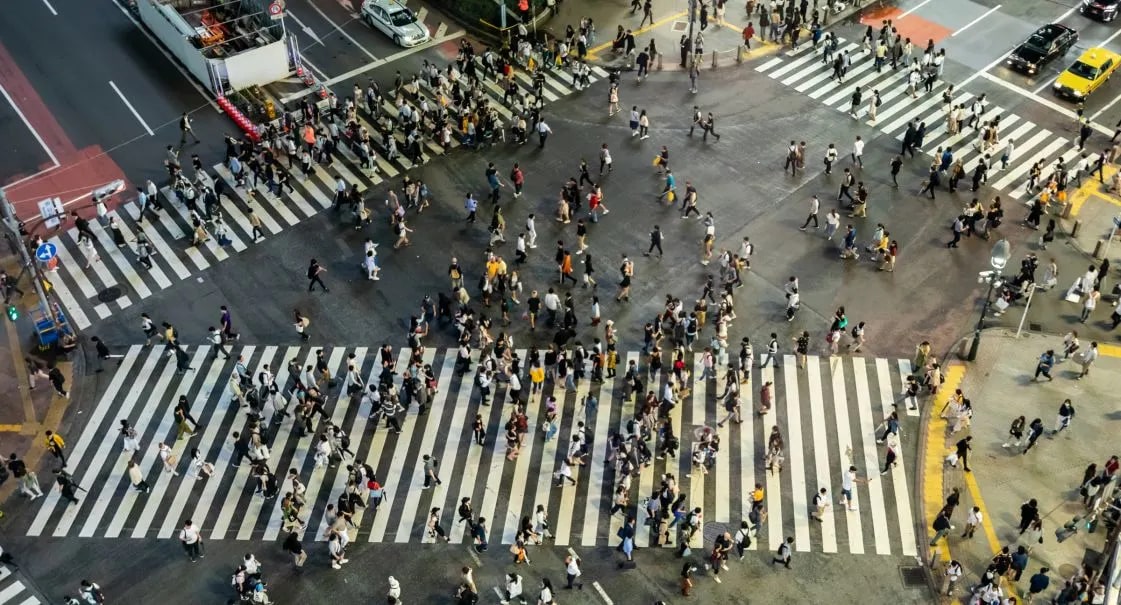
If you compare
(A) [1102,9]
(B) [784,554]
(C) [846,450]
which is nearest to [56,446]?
(B) [784,554]

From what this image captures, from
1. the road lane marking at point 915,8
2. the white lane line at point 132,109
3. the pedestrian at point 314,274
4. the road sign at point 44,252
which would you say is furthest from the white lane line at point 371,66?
the road lane marking at point 915,8

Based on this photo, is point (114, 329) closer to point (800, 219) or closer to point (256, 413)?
point (256, 413)

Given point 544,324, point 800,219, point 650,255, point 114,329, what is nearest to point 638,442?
point 544,324

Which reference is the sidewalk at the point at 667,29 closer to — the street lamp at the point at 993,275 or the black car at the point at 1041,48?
the black car at the point at 1041,48

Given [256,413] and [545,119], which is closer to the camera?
[256,413]

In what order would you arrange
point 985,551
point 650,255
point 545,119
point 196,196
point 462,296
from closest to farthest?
point 985,551 < point 462,296 < point 650,255 < point 196,196 < point 545,119

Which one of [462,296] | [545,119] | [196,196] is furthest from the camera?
[545,119]

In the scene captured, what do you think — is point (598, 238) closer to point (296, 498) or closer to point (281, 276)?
point (281, 276)
